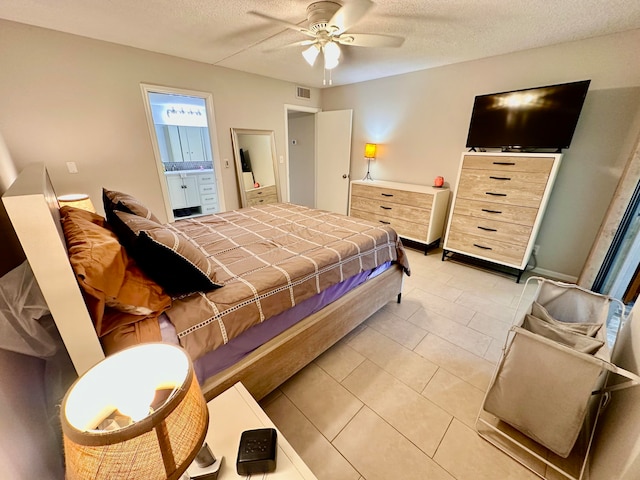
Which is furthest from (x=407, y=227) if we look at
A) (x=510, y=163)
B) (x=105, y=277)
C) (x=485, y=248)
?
(x=105, y=277)

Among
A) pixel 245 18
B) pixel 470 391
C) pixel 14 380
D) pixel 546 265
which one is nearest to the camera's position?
pixel 14 380

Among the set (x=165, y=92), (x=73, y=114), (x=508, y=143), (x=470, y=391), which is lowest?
(x=470, y=391)

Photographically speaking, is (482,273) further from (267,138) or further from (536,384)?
(267,138)

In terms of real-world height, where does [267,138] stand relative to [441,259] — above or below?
above

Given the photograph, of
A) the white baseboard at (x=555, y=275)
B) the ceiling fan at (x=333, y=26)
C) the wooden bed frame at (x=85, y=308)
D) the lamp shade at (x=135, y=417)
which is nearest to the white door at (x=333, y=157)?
the ceiling fan at (x=333, y=26)

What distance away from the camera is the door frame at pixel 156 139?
2.80 meters

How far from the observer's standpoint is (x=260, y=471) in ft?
2.49

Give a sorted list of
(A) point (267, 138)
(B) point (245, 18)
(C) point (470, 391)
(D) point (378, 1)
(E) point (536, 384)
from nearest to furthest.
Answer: (E) point (536, 384) → (C) point (470, 391) → (D) point (378, 1) → (B) point (245, 18) → (A) point (267, 138)

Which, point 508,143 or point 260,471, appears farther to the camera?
point 508,143

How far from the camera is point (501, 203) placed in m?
2.64

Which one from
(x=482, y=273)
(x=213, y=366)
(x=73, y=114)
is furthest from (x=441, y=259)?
(x=73, y=114)

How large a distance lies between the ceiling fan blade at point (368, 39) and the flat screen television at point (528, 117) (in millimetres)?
1353

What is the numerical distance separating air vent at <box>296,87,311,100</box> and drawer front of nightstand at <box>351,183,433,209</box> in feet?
5.85

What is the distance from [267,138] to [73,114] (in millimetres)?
2217
